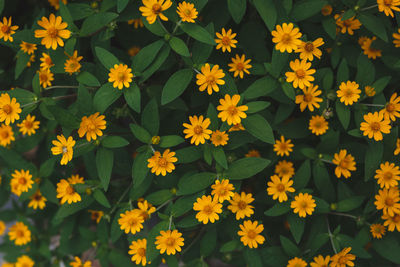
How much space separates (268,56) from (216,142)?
27.0 inches

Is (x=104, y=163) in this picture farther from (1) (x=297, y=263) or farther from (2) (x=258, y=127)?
(1) (x=297, y=263)

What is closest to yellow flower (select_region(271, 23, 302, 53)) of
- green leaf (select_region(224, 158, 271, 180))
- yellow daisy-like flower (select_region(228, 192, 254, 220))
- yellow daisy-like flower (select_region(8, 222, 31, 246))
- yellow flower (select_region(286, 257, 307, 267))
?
green leaf (select_region(224, 158, 271, 180))

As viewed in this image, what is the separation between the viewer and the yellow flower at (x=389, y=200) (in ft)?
6.23

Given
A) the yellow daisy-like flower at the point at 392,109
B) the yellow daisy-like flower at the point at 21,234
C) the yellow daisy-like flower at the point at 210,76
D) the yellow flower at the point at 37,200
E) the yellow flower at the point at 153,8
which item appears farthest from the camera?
the yellow daisy-like flower at the point at 21,234

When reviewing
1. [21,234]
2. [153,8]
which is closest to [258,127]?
[153,8]

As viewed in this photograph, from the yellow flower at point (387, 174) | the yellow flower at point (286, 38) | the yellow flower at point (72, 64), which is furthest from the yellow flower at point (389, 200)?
the yellow flower at point (72, 64)

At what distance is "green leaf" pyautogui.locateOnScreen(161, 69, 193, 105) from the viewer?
183 cm

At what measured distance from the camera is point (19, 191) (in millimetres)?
2221

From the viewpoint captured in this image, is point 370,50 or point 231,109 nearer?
point 231,109

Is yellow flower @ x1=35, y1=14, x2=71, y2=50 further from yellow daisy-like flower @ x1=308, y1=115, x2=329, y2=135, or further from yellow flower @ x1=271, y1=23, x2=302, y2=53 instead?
yellow daisy-like flower @ x1=308, y1=115, x2=329, y2=135

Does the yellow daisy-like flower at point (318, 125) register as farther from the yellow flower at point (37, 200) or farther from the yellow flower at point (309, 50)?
the yellow flower at point (37, 200)

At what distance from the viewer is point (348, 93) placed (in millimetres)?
1907

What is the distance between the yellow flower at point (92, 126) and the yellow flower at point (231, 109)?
0.61 meters

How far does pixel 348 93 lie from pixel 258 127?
544 millimetres
